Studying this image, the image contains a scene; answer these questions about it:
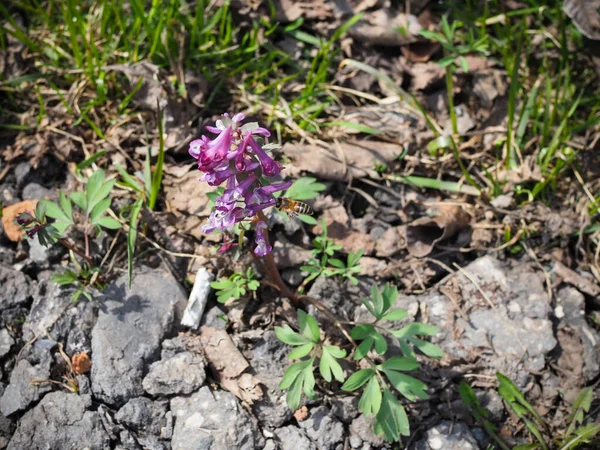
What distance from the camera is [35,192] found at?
3326 millimetres

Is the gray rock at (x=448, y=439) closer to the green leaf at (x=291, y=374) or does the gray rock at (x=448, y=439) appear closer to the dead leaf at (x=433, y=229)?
the green leaf at (x=291, y=374)

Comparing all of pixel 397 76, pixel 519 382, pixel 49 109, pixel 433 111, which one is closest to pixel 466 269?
pixel 519 382

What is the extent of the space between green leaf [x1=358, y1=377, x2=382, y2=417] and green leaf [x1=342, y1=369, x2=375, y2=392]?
1.1 inches

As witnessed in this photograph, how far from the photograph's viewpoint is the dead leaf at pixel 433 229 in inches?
131

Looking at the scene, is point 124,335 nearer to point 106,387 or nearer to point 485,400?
point 106,387

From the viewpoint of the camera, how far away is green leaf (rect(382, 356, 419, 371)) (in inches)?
102

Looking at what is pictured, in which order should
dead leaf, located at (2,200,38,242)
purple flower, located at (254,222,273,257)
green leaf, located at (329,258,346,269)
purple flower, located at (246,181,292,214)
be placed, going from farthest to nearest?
1. dead leaf, located at (2,200,38,242)
2. green leaf, located at (329,258,346,269)
3. purple flower, located at (254,222,273,257)
4. purple flower, located at (246,181,292,214)

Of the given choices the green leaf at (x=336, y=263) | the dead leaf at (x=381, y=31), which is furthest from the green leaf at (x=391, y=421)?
the dead leaf at (x=381, y=31)

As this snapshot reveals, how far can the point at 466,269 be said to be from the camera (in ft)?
10.8

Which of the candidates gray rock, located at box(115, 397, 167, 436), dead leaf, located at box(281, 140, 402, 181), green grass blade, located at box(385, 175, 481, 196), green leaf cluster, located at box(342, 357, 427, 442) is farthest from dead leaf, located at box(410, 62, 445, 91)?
gray rock, located at box(115, 397, 167, 436)

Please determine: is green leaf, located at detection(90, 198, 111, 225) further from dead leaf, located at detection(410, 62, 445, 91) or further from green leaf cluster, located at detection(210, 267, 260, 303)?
dead leaf, located at detection(410, 62, 445, 91)

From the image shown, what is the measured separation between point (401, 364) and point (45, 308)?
6.12ft

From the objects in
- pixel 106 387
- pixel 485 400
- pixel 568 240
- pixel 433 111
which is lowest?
pixel 485 400

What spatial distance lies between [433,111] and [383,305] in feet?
5.91
